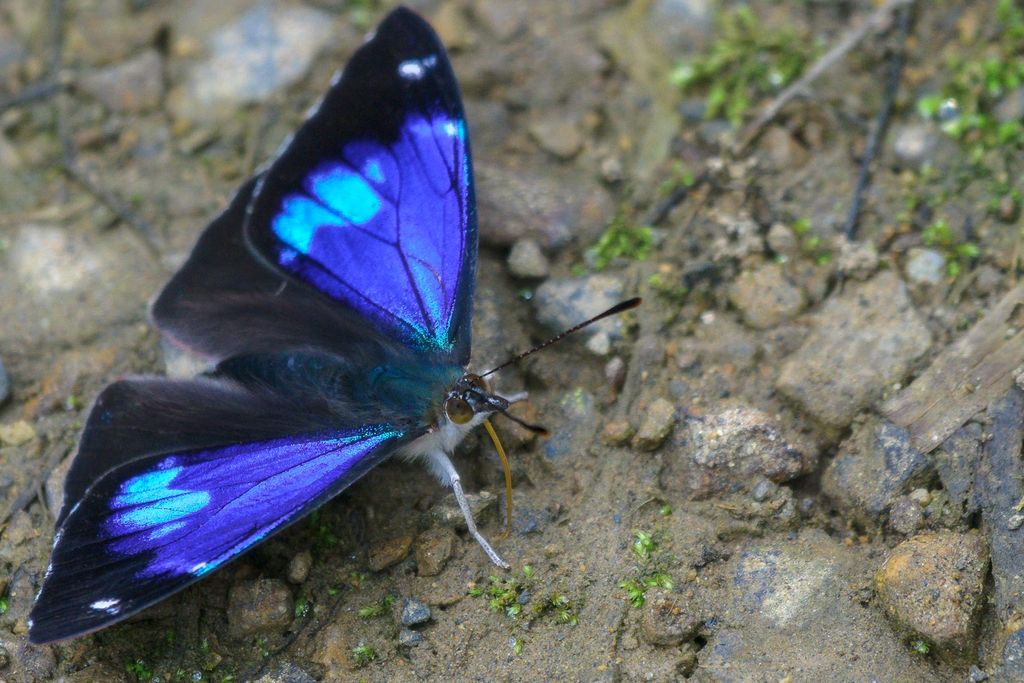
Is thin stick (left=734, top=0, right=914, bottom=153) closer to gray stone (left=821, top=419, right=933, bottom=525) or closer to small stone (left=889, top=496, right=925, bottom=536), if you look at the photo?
gray stone (left=821, top=419, right=933, bottom=525)

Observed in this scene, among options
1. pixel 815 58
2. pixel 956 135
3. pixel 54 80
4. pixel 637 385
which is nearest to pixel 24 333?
pixel 54 80

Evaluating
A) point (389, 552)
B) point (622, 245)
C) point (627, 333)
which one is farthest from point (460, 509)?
point (622, 245)

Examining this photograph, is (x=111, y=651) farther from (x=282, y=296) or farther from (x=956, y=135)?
(x=956, y=135)

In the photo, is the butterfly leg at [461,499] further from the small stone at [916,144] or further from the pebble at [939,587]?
the small stone at [916,144]

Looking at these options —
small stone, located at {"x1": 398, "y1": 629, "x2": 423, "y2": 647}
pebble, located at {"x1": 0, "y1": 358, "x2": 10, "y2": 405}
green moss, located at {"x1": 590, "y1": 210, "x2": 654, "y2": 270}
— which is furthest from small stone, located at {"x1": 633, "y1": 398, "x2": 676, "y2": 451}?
pebble, located at {"x1": 0, "y1": 358, "x2": 10, "y2": 405}

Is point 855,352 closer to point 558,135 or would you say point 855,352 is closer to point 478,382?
point 478,382

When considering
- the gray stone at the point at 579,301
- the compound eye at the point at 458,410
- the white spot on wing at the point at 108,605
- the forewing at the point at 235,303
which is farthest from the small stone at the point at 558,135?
the white spot on wing at the point at 108,605

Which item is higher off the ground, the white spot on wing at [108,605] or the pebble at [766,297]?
the pebble at [766,297]
